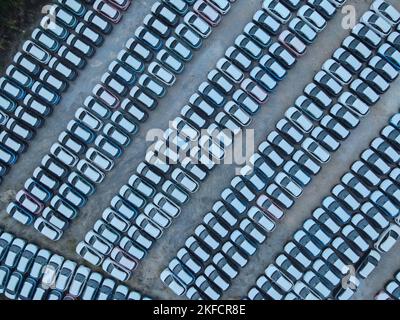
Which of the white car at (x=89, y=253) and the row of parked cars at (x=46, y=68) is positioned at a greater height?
the row of parked cars at (x=46, y=68)

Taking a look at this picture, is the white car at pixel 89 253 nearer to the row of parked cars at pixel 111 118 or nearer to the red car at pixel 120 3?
the row of parked cars at pixel 111 118

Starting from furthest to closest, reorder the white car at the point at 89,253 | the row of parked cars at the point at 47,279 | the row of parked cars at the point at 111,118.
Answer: the row of parked cars at the point at 111,118, the white car at the point at 89,253, the row of parked cars at the point at 47,279

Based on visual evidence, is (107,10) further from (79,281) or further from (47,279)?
(47,279)

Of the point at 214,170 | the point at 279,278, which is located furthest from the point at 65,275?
the point at 279,278

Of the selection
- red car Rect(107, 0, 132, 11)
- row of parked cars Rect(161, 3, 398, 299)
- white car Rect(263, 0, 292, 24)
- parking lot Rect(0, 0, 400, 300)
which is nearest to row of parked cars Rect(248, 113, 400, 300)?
parking lot Rect(0, 0, 400, 300)

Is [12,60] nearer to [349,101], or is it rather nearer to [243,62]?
[243,62]

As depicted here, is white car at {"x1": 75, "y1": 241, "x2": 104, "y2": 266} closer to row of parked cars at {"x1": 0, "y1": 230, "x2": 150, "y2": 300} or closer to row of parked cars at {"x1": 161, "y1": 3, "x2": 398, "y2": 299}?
row of parked cars at {"x1": 0, "y1": 230, "x2": 150, "y2": 300}

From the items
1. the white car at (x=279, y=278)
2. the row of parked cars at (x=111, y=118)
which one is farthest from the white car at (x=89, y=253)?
the white car at (x=279, y=278)
